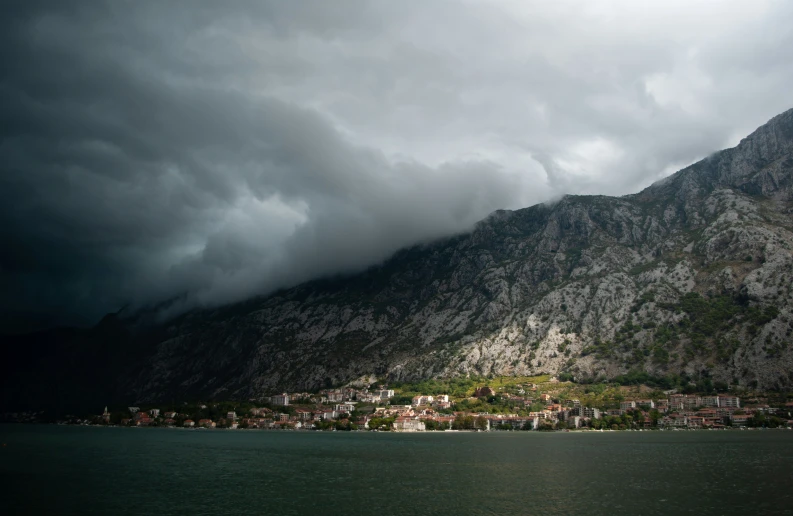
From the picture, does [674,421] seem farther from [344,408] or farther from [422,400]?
[344,408]

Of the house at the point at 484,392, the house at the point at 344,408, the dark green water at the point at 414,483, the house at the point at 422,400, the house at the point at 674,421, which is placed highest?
the dark green water at the point at 414,483

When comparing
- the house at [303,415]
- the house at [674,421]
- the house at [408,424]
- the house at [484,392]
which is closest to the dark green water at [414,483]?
the house at [674,421]

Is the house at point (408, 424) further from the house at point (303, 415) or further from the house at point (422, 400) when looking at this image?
the house at point (303, 415)

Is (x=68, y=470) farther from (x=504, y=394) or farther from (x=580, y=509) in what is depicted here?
(x=504, y=394)

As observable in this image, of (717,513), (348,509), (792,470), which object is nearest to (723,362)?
(792,470)

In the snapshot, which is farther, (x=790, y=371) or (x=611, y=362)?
(x=611, y=362)
